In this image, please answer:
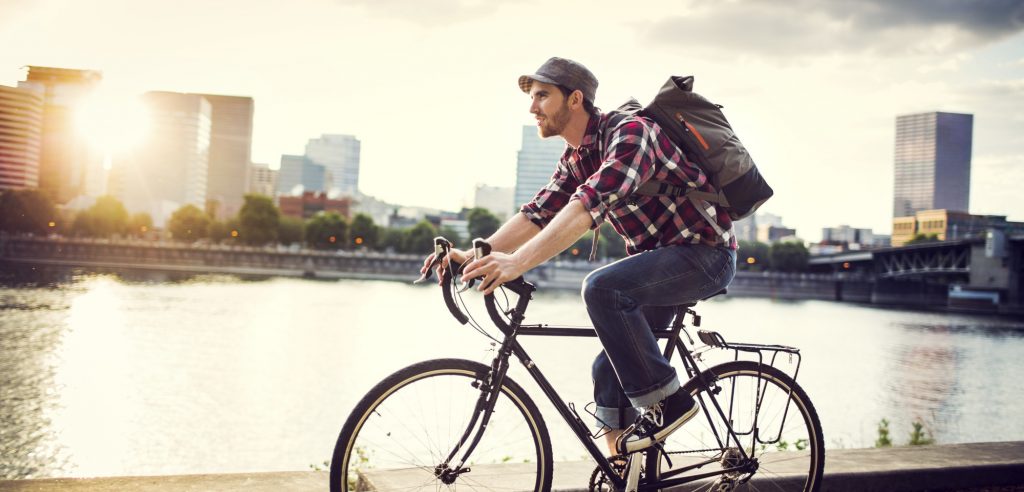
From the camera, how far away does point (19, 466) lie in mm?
15820

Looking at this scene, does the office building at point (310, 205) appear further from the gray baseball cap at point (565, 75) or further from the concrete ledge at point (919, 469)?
the gray baseball cap at point (565, 75)

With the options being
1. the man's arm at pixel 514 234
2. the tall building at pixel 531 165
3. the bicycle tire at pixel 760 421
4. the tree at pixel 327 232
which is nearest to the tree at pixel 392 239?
the tree at pixel 327 232

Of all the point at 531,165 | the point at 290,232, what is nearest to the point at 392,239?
the point at 290,232

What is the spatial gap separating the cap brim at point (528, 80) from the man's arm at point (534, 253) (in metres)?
0.53

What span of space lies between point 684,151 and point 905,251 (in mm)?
87225

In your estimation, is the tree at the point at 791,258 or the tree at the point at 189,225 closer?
the tree at the point at 189,225

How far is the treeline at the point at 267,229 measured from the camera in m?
91.6

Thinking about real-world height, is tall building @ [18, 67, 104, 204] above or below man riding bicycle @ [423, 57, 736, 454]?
above

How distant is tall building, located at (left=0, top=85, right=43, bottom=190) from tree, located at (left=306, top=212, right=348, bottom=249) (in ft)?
113

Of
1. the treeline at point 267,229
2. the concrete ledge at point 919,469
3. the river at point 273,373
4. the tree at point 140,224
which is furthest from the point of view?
the tree at point 140,224

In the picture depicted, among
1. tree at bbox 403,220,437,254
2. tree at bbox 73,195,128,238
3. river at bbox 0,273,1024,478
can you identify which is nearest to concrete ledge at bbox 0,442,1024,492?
river at bbox 0,273,1024,478

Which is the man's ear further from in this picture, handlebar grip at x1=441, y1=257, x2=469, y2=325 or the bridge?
the bridge

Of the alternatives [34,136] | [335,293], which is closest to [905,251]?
[335,293]

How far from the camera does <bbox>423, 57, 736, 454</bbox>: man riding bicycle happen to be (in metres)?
2.62
